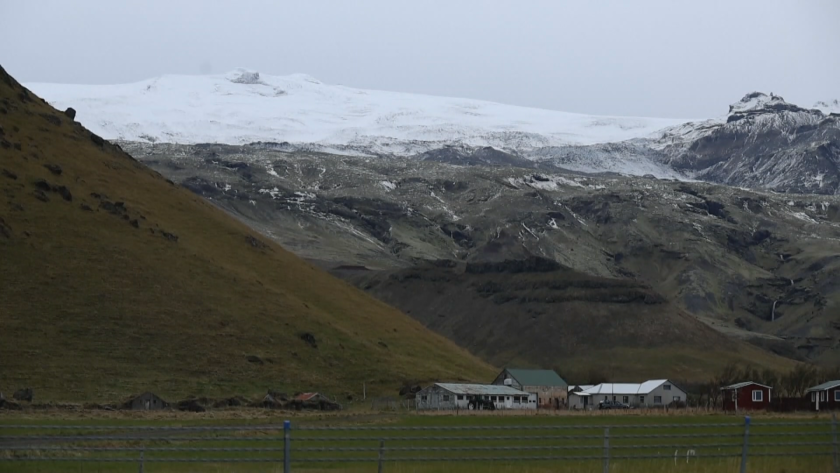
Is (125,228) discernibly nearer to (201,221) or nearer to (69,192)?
(69,192)

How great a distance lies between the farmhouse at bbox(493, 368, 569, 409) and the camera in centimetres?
13750

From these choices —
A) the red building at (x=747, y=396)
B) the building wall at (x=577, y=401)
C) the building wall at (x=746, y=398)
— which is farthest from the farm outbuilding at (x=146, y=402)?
the building wall at (x=577, y=401)

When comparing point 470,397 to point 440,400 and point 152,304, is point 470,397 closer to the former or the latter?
point 440,400

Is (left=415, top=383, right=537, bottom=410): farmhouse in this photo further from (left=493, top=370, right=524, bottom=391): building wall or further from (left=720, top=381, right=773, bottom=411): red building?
(left=720, top=381, right=773, bottom=411): red building

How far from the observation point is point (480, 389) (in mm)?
121188

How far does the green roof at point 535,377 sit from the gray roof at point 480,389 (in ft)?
31.4

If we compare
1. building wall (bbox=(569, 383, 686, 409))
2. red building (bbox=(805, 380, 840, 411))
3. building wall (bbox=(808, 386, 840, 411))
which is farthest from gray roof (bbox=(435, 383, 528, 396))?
building wall (bbox=(808, 386, 840, 411))

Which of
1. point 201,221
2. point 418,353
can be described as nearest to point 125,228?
point 201,221

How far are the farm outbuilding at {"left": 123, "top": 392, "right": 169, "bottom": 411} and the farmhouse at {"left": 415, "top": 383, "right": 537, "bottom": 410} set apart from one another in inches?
907

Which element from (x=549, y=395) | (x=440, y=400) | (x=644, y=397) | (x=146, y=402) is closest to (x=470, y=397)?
(x=440, y=400)

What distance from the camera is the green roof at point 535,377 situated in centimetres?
13912

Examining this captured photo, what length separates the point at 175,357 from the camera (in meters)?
115

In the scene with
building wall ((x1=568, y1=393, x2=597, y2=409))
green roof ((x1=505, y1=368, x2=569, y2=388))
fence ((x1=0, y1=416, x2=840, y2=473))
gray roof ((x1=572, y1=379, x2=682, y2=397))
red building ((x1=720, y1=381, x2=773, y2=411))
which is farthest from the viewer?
building wall ((x1=568, y1=393, x2=597, y2=409))

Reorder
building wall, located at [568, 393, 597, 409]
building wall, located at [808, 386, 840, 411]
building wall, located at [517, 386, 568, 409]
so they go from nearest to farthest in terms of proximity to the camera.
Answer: building wall, located at [808, 386, 840, 411] < building wall, located at [517, 386, 568, 409] < building wall, located at [568, 393, 597, 409]
